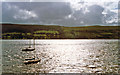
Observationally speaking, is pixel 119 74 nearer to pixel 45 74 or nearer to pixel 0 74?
pixel 45 74

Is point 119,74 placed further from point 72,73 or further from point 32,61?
point 32,61

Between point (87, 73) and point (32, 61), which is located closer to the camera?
point (87, 73)

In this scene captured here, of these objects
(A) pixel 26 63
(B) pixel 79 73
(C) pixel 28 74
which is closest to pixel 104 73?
(B) pixel 79 73

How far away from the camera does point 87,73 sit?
3244 centimetres

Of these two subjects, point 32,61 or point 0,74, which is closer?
point 0,74

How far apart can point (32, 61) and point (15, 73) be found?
1370 centimetres

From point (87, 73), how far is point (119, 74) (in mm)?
7728

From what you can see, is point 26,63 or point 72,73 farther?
point 26,63

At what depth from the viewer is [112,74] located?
31.5m

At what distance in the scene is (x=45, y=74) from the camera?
3158cm

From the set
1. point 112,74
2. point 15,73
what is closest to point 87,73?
point 112,74

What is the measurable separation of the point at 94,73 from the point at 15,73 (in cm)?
2009

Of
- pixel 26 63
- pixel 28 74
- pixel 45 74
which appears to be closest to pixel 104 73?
pixel 45 74

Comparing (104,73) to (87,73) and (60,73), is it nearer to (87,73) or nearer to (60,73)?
(87,73)
